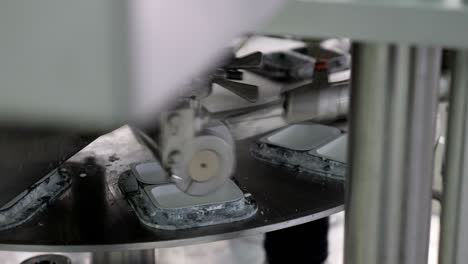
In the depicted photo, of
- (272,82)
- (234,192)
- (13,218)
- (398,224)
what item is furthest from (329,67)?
(398,224)

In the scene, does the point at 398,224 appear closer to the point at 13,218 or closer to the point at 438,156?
the point at 13,218

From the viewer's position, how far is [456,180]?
57 cm

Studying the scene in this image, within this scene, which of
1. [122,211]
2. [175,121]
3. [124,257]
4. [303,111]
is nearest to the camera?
[175,121]

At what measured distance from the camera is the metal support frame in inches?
19.0

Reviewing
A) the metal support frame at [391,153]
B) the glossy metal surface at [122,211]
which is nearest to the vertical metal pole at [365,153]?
the metal support frame at [391,153]

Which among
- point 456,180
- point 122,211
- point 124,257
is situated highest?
point 456,180

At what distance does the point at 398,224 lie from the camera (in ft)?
1.73

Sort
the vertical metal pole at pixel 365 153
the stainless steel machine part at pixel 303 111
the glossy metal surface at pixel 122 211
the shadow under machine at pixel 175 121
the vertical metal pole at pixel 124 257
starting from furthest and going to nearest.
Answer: the stainless steel machine part at pixel 303 111 < the vertical metal pole at pixel 124 257 < the glossy metal surface at pixel 122 211 < the vertical metal pole at pixel 365 153 < the shadow under machine at pixel 175 121

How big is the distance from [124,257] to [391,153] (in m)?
0.88

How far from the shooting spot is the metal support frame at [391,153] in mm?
483

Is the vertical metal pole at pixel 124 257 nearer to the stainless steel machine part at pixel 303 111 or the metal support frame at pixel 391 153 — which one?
the stainless steel machine part at pixel 303 111

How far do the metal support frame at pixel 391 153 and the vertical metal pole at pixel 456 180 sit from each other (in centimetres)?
4

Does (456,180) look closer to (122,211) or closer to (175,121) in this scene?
(175,121)

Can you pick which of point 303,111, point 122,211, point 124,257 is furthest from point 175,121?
point 303,111
